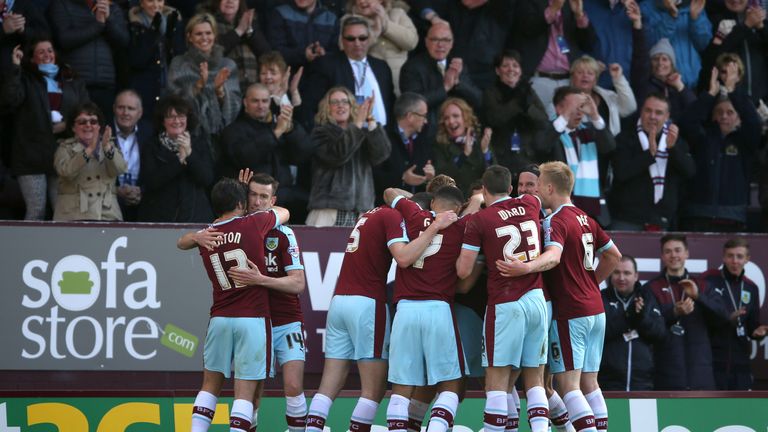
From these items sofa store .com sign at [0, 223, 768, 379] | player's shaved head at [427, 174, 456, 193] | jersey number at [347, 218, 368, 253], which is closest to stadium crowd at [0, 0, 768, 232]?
sofa store .com sign at [0, 223, 768, 379]

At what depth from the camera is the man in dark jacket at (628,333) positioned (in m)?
13.2

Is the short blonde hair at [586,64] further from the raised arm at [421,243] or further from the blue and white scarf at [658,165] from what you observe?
the raised arm at [421,243]

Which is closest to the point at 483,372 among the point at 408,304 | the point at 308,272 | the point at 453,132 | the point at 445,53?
the point at 408,304

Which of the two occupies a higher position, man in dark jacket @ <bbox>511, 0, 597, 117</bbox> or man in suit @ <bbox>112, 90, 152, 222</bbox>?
man in dark jacket @ <bbox>511, 0, 597, 117</bbox>

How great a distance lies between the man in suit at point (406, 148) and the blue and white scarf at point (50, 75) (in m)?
3.59

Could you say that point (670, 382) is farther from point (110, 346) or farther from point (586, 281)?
point (110, 346)

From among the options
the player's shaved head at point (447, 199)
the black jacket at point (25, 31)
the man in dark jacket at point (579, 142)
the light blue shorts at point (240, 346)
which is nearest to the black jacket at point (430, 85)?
the man in dark jacket at point (579, 142)

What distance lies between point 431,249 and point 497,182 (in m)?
0.78

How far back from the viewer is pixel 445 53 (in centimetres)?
1531

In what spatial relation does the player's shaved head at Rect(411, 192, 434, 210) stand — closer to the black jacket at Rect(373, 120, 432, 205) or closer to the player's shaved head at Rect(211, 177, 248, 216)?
the player's shaved head at Rect(211, 177, 248, 216)

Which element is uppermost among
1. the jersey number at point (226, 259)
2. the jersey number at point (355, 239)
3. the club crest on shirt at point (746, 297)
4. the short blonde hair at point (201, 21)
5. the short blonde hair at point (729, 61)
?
the short blonde hair at point (201, 21)

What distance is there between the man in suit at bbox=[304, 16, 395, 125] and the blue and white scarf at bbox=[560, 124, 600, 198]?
2.16 meters

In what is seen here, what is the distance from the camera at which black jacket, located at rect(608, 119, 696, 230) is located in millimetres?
15156

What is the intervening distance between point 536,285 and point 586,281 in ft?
1.86
